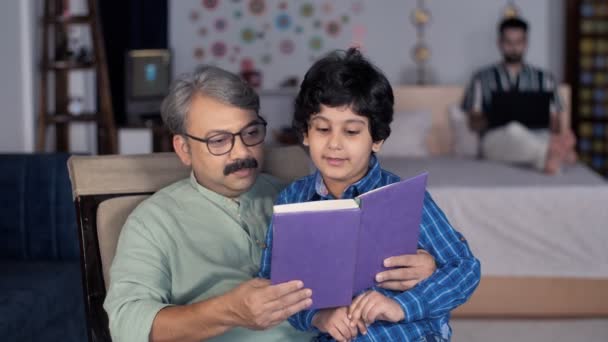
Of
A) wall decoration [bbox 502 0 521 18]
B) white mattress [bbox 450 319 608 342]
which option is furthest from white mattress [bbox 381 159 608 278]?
wall decoration [bbox 502 0 521 18]

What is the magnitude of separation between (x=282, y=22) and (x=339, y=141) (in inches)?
198

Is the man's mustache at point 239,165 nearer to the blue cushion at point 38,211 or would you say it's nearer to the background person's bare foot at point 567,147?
the blue cushion at point 38,211

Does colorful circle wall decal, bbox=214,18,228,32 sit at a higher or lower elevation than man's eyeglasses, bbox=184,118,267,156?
higher

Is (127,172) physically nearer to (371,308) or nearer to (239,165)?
(239,165)

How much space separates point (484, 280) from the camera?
3.78m

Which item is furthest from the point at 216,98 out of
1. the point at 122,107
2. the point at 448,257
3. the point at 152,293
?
the point at 122,107

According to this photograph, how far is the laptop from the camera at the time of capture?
529 centimetres

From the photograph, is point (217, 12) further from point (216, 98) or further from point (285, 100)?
point (216, 98)

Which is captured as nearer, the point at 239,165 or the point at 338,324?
the point at 338,324

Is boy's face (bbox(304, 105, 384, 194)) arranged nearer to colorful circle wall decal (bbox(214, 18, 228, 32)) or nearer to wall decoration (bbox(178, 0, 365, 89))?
wall decoration (bbox(178, 0, 365, 89))

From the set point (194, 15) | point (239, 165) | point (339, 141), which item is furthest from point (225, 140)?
point (194, 15)

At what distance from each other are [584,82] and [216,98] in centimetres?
541

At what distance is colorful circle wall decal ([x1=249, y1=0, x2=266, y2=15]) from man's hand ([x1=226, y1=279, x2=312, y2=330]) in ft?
17.3

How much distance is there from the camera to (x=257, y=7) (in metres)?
6.61
